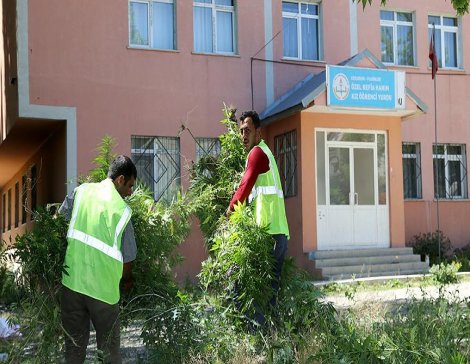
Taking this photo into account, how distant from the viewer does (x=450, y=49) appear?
711 inches

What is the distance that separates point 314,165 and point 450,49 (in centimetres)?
570

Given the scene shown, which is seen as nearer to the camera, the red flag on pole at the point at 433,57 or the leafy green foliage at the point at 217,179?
the leafy green foliage at the point at 217,179

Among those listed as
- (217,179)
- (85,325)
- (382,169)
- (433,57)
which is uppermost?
(433,57)

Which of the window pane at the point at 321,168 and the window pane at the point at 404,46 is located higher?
the window pane at the point at 404,46

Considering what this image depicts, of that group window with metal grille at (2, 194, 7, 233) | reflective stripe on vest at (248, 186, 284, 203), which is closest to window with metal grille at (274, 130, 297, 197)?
reflective stripe on vest at (248, 186, 284, 203)

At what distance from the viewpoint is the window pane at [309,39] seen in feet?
53.8

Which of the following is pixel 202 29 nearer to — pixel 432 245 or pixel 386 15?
pixel 386 15

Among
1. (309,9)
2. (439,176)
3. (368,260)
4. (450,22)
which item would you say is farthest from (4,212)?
(450,22)

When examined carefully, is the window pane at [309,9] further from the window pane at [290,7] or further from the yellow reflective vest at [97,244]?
the yellow reflective vest at [97,244]

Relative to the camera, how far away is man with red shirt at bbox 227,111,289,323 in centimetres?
579

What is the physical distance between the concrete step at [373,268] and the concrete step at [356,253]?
15.8 inches

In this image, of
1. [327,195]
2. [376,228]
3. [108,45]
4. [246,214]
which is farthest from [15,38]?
[246,214]

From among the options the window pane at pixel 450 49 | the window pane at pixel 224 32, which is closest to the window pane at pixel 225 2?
the window pane at pixel 224 32

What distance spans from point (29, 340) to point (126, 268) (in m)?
0.81
